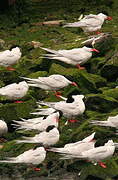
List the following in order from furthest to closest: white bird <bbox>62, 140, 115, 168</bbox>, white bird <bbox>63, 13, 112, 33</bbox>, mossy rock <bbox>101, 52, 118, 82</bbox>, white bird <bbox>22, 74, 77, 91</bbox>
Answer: white bird <bbox>63, 13, 112, 33</bbox>
mossy rock <bbox>101, 52, 118, 82</bbox>
white bird <bbox>22, 74, 77, 91</bbox>
white bird <bbox>62, 140, 115, 168</bbox>

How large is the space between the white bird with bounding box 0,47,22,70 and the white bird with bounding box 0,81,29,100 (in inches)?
78.2

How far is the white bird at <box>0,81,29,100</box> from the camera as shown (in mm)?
17438

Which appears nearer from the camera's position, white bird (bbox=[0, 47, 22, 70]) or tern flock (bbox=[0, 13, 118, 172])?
tern flock (bbox=[0, 13, 118, 172])

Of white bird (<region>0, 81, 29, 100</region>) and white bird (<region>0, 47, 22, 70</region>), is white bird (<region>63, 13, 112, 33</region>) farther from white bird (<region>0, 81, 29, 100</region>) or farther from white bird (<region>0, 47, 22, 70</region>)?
white bird (<region>0, 81, 29, 100</region>)

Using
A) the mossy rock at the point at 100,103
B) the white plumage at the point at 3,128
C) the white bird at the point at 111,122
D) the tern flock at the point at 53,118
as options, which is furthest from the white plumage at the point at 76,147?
the mossy rock at the point at 100,103

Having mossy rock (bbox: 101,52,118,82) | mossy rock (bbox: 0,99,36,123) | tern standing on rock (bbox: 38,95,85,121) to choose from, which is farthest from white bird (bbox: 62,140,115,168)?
mossy rock (bbox: 101,52,118,82)

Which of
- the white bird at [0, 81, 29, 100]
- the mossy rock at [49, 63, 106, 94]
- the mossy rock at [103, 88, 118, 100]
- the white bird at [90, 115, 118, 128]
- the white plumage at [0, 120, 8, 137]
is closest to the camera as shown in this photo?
the white bird at [90, 115, 118, 128]

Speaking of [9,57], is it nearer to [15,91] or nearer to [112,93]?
[15,91]

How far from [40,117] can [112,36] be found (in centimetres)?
491

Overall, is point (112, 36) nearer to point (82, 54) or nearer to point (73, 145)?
point (82, 54)

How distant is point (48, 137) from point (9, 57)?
4736 millimetres

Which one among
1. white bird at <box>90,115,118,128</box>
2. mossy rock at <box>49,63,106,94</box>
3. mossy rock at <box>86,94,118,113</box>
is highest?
white bird at <box>90,115,118,128</box>

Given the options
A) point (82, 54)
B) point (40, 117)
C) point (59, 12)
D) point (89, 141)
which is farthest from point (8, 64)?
point (59, 12)

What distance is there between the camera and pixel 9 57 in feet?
64.1
